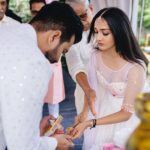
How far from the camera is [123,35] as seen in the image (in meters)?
1.33

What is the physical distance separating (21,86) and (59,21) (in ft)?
0.98

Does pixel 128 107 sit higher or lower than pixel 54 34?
lower

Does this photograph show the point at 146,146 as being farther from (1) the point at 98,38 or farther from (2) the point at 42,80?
(1) the point at 98,38

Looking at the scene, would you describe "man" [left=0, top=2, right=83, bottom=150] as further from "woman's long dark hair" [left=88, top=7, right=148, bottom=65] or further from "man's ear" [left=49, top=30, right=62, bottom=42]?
"woman's long dark hair" [left=88, top=7, right=148, bottom=65]

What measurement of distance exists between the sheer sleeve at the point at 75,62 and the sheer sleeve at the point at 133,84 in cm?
42

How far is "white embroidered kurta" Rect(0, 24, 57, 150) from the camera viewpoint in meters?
0.75

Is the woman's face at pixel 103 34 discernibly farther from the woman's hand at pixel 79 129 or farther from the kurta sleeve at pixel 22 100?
the kurta sleeve at pixel 22 100

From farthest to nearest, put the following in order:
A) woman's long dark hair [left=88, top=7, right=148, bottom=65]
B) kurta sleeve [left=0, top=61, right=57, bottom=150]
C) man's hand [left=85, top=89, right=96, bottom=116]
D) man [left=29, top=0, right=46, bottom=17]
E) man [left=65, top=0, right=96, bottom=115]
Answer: man [left=29, top=0, right=46, bottom=17]
man [left=65, top=0, right=96, bottom=115]
man's hand [left=85, top=89, right=96, bottom=116]
woman's long dark hair [left=88, top=7, right=148, bottom=65]
kurta sleeve [left=0, top=61, right=57, bottom=150]

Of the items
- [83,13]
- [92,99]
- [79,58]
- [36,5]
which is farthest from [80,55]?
[36,5]

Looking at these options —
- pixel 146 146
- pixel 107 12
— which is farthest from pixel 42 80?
pixel 107 12

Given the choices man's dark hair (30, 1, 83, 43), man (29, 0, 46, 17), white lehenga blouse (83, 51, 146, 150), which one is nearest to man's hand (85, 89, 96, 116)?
white lehenga blouse (83, 51, 146, 150)

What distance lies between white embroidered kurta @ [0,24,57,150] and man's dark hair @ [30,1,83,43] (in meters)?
0.12

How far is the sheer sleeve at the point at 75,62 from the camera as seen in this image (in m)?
1.77

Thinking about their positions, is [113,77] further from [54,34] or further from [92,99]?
[54,34]
